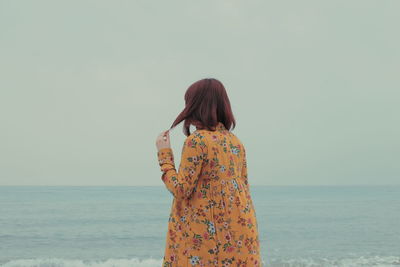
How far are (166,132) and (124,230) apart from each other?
18.6 m

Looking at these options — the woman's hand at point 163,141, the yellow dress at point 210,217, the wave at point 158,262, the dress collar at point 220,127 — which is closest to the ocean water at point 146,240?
the wave at point 158,262

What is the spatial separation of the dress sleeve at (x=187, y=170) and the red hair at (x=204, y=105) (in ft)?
0.33

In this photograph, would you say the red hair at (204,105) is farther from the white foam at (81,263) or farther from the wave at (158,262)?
the white foam at (81,263)

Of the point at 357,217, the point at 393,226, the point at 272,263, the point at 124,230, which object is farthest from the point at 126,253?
the point at 357,217

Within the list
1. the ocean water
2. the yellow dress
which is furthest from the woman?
the ocean water

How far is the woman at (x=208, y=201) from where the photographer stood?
2.86 m

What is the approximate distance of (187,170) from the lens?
9.19ft

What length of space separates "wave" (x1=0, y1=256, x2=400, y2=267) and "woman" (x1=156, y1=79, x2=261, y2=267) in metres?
10.5

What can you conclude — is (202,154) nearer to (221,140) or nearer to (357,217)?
(221,140)

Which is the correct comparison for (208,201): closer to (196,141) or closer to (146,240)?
(196,141)

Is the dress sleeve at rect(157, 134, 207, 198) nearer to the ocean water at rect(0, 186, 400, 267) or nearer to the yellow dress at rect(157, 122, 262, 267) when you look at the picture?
the yellow dress at rect(157, 122, 262, 267)

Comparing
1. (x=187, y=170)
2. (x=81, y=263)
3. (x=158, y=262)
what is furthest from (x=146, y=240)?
(x=187, y=170)

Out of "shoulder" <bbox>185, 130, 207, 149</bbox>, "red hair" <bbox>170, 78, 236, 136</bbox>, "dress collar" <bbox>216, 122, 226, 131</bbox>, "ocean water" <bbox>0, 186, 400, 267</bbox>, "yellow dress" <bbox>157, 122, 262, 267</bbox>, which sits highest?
"red hair" <bbox>170, 78, 236, 136</bbox>

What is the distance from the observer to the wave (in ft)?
43.7
